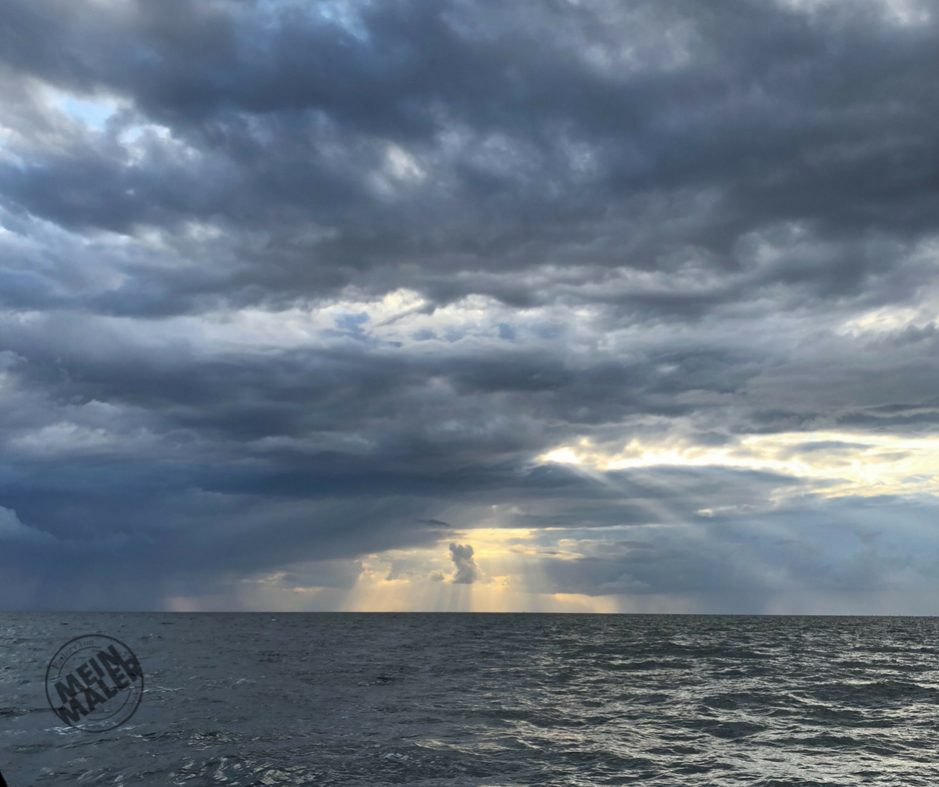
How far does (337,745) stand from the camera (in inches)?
1046

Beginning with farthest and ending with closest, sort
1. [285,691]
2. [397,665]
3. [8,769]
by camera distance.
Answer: [397,665] < [285,691] < [8,769]

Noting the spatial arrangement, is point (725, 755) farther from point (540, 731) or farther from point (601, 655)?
point (601, 655)

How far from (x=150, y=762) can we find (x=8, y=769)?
4115 millimetres

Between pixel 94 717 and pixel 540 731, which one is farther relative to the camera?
Result: pixel 94 717

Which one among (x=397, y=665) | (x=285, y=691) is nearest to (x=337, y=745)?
(x=285, y=691)

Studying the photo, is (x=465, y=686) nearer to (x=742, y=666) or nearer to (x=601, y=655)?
(x=742, y=666)

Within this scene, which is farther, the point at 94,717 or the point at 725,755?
the point at 94,717

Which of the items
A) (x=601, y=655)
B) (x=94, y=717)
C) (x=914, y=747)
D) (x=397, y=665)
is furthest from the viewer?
(x=601, y=655)

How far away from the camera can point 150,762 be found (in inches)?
968

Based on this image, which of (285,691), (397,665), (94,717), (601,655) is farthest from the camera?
(601,655)

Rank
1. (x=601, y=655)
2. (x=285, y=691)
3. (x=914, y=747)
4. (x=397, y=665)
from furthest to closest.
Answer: (x=601, y=655)
(x=397, y=665)
(x=285, y=691)
(x=914, y=747)

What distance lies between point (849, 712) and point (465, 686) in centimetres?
1984

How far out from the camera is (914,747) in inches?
1033

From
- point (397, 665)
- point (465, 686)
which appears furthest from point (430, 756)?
point (397, 665)
